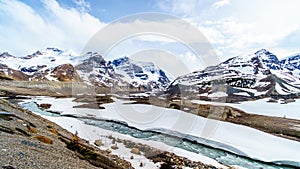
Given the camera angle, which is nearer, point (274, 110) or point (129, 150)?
point (129, 150)

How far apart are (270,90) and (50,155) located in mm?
133749

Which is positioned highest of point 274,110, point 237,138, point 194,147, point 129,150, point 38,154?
point 38,154

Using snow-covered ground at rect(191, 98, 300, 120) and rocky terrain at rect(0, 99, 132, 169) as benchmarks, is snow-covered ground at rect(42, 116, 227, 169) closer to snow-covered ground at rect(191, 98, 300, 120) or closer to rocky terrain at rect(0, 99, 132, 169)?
rocky terrain at rect(0, 99, 132, 169)

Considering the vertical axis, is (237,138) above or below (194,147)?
above

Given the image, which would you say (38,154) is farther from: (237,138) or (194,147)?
(237,138)

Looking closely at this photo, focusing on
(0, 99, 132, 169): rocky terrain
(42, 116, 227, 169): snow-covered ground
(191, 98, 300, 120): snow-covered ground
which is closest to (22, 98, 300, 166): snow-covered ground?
(42, 116, 227, 169): snow-covered ground

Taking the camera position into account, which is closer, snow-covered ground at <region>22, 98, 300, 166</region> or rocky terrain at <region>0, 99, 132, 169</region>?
rocky terrain at <region>0, 99, 132, 169</region>

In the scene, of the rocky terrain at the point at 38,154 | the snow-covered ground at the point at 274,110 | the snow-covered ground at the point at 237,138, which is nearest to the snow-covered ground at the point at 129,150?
the rocky terrain at the point at 38,154

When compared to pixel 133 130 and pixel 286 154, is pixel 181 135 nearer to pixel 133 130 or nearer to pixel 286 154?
pixel 133 130

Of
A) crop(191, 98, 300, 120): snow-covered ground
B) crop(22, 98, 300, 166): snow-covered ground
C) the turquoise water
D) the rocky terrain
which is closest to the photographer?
the rocky terrain

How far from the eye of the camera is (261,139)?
27.5 meters

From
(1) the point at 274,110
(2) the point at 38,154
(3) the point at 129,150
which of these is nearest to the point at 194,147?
(3) the point at 129,150

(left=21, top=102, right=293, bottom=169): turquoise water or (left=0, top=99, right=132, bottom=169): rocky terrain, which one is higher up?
(left=0, top=99, right=132, bottom=169): rocky terrain

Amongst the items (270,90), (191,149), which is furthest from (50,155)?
(270,90)
